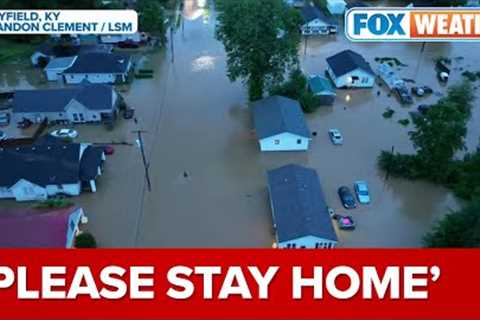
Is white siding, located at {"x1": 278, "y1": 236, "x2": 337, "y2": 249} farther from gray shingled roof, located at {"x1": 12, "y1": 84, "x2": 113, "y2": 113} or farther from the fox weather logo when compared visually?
gray shingled roof, located at {"x1": 12, "y1": 84, "x2": 113, "y2": 113}

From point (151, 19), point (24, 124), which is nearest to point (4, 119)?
point (24, 124)

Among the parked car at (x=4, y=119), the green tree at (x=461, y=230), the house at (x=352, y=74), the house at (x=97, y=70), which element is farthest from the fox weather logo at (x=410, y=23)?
the parked car at (x=4, y=119)

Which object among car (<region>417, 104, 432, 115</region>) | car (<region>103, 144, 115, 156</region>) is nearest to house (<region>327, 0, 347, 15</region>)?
car (<region>417, 104, 432, 115</region>)

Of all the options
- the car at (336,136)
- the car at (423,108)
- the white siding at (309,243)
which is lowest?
the white siding at (309,243)

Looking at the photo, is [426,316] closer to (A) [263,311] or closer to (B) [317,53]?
(A) [263,311]

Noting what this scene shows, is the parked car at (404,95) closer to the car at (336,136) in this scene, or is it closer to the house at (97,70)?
the car at (336,136)

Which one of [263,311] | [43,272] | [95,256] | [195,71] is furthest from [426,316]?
[195,71]

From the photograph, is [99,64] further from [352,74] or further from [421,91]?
[421,91]
